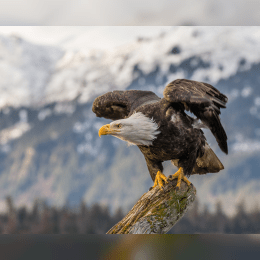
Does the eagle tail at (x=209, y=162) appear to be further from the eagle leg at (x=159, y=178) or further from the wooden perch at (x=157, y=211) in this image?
the wooden perch at (x=157, y=211)

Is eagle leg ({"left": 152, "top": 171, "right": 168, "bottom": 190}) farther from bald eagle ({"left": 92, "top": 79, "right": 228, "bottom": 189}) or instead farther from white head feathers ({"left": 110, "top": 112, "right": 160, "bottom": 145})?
white head feathers ({"left": 110, "top": 112, "right": 160, "bottom": 145})

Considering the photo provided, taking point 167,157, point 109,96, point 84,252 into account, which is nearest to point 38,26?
point 109,96

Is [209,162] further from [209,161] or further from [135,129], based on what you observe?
[135,129]

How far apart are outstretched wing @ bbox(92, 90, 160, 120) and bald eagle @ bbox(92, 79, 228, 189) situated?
0.79 ft

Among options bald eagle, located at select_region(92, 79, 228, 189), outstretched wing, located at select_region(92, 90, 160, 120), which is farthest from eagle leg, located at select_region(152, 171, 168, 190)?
outstretched wing, located at select_region(92, 90, 160, 120)

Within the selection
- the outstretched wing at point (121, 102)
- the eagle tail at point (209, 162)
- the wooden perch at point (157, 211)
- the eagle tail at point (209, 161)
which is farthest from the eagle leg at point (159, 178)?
the outstretched wing at point (121, 102)

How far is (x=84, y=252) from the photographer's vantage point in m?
3.46

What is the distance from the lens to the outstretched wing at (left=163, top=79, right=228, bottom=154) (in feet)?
10.6

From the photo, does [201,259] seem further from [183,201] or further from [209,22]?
[209,22]

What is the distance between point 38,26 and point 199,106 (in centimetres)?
570

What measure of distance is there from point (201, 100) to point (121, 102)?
151 cm

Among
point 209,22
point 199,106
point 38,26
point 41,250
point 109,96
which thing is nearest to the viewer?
point 199,106

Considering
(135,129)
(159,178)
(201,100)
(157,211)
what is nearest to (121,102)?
(135,129)

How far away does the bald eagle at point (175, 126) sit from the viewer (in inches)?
132
